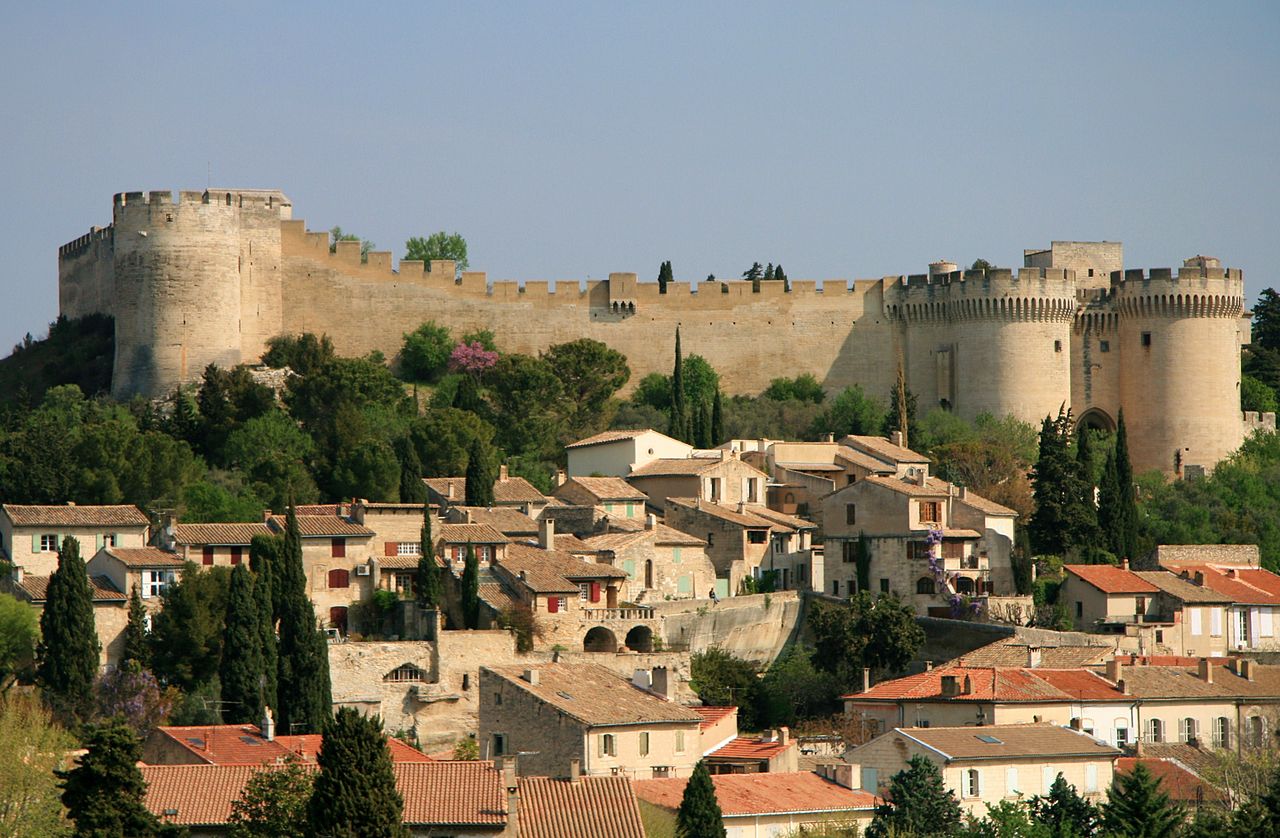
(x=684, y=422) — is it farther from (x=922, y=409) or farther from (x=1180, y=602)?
(x=1180, y=602)

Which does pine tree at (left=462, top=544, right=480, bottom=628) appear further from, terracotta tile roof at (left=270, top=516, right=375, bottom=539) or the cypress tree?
the cypress tree

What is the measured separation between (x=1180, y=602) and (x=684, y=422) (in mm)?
17998

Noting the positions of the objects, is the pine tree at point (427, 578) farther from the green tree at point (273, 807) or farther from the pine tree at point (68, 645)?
the green tree at point (273, 807)

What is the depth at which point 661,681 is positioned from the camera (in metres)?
50.9

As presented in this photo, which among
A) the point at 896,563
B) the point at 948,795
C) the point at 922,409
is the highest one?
the point at 922,409

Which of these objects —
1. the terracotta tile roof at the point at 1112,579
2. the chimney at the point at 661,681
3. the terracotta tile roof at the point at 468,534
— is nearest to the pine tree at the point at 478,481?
the terracotta tile roof at the point at 468,534

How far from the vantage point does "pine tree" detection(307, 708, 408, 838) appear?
35375 mm

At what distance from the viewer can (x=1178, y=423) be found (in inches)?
2970

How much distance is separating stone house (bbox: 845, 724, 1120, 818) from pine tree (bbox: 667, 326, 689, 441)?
2611 cm

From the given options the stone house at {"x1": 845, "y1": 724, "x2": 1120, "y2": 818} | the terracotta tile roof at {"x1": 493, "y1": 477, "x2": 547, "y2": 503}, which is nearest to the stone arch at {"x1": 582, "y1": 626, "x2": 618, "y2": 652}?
the terracotta tile roof at {"x1": 493, "y1": 477, "x2": 547, "y2": 503}

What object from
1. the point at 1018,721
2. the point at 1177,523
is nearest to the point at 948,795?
the point at 1018,721

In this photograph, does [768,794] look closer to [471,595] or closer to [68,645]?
[471,595]

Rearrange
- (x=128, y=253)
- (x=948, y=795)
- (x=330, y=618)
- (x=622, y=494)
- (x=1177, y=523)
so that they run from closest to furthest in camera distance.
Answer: (x=948, y=795), (x=330, y=618), (x=622, y=494), (x=1177, y=523), (x=128, y=253)

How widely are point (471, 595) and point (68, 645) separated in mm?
8453
